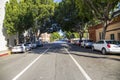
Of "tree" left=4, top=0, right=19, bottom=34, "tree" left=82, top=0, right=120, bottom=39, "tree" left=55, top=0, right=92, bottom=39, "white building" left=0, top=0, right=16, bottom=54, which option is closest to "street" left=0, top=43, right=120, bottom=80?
"tree" left=82, top=0, right=120, bottom=39

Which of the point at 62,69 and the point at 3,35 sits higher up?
the point at 3,35

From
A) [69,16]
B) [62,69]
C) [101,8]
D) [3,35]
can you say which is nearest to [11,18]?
[3,35]

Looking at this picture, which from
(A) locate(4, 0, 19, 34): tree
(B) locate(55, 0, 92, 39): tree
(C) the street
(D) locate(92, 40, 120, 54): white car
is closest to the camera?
(C) the street

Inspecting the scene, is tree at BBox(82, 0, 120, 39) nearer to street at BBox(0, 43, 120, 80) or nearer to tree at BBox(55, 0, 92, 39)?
street at BBox(0, 43, 120, 80)

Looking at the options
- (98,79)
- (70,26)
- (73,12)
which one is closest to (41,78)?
(98,79)

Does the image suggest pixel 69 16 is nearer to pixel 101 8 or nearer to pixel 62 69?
pixel 101 8

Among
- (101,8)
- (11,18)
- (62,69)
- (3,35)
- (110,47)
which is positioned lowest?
(62,69)

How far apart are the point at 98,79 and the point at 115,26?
29.9 meters

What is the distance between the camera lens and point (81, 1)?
3092 cm

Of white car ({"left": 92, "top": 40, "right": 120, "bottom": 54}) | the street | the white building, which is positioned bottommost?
the street

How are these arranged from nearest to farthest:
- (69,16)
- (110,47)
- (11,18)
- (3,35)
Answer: (110,47) → (11,18) → (3,35) → (69,16)

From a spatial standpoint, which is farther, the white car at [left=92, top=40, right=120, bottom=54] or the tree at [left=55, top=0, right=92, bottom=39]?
the tree at [left=55, top=0, right=92, bottom=39]

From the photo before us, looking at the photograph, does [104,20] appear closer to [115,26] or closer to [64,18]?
[115,26]

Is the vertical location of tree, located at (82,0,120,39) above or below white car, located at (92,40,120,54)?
above
